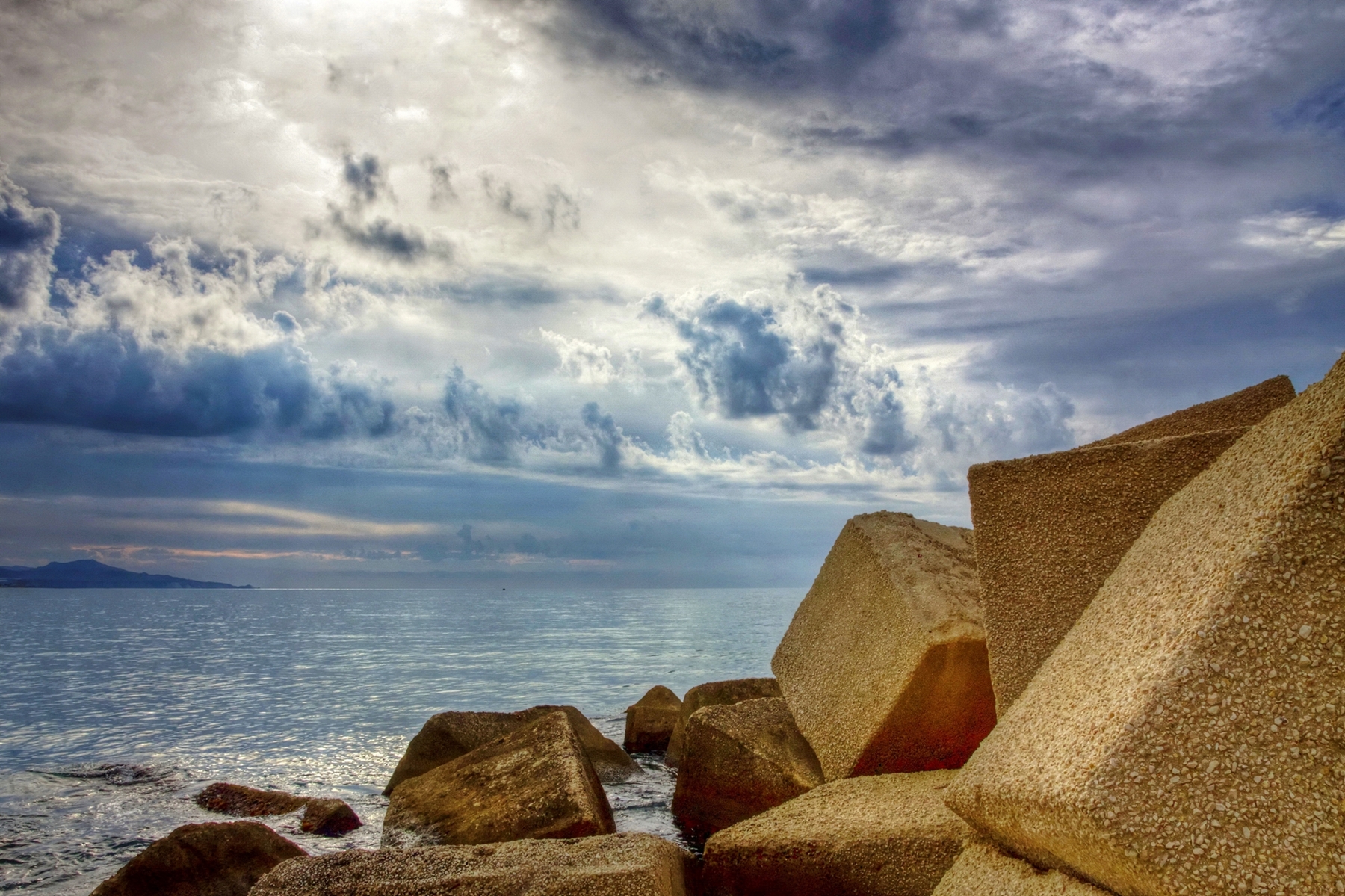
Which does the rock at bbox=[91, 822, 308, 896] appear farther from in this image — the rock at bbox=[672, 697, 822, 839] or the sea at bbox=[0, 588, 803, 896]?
the rock at bbox=[672, 697, 822, 839]

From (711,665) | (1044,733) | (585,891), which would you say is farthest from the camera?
(711,665)

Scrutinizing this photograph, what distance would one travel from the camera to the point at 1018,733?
10.9 ft

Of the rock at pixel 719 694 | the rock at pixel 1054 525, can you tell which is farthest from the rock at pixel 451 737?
the rock at pixel 1054 525

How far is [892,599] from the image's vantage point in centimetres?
534

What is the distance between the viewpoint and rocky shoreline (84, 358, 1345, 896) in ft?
7.91

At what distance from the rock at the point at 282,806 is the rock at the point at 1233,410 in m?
6.68

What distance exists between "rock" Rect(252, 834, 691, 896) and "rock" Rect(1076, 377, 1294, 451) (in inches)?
121

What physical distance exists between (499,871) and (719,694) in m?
5.90

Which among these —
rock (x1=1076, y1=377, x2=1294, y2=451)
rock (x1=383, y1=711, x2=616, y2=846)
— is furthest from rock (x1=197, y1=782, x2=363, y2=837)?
rock (x1=1076, y1=377, x2=1294, y2=451)

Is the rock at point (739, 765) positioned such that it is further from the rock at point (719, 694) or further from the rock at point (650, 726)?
the rock at point (650, 726)

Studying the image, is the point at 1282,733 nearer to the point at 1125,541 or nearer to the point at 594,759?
the point at 1125,541

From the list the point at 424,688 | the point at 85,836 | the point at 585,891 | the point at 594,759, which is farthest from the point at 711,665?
the point at 585,891

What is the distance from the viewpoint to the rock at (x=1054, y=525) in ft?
13.1

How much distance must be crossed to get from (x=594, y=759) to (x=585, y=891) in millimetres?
5658
